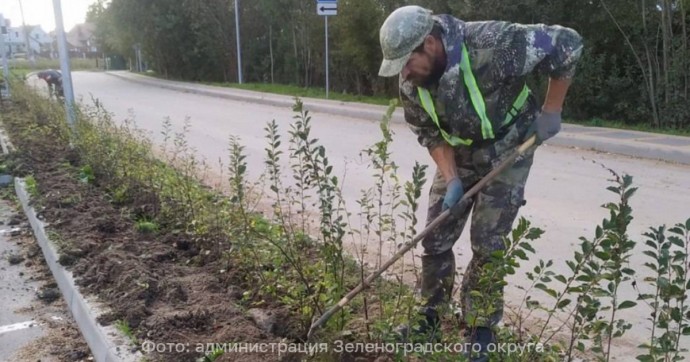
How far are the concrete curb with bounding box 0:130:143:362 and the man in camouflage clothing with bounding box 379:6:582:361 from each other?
1300 mm

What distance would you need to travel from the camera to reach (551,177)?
689 cm

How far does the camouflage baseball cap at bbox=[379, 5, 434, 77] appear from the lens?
238 centimetres

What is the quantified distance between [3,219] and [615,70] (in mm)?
9773

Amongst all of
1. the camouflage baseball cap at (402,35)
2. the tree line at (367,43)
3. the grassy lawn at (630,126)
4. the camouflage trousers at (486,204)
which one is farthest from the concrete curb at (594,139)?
the camouflage baseball cap at (402,35)

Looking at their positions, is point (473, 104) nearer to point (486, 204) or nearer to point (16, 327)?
point (486, 204)

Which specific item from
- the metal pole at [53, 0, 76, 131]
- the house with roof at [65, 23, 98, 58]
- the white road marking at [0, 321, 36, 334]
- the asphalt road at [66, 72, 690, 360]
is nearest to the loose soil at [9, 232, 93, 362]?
the white road marking at [0, 321, 36, 334]

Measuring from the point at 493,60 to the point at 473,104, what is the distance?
20 cm

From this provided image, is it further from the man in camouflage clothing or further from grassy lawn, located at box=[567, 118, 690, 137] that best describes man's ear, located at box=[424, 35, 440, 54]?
grassy lawn, located at box=[567, 118, 690, 137]

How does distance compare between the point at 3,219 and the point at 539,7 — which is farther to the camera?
the point at 539,7

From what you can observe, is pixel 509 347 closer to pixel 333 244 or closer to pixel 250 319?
pixel 333 244

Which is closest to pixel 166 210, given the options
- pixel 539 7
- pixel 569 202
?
pixel 569 202

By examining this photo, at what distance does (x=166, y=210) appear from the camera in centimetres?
441

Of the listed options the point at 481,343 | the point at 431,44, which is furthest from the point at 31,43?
the point at 481,343

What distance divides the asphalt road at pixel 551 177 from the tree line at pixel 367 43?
2.17 meters
